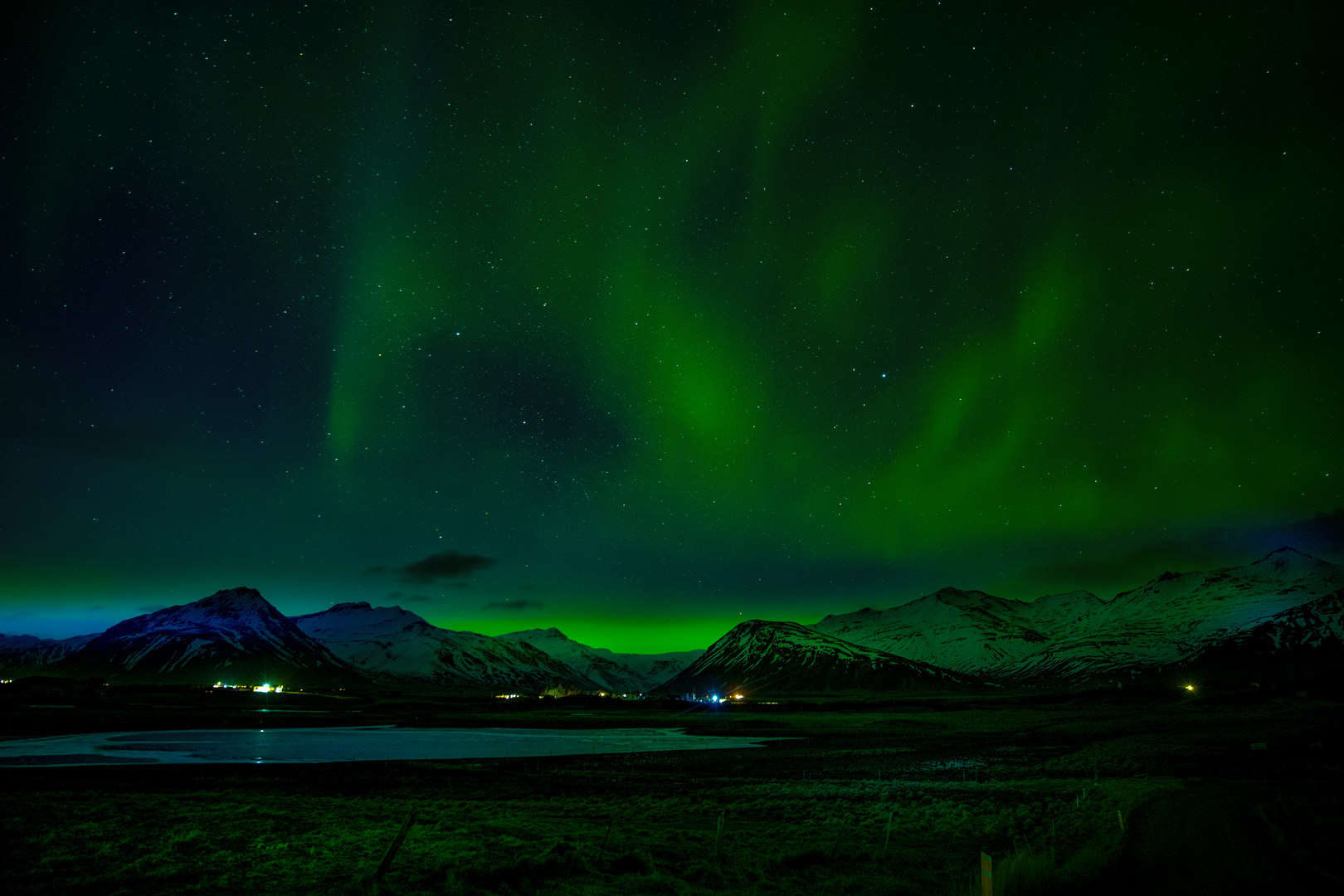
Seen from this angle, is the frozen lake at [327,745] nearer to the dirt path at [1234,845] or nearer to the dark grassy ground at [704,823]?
the dark grassy ground at [704,823]

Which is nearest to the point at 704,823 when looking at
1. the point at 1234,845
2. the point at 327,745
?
the point at 1234,845

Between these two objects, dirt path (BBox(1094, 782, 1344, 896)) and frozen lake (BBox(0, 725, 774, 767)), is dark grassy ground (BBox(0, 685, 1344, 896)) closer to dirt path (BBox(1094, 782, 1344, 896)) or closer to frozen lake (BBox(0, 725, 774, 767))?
dirt path (BBox(1094, 782, 1344, 896))

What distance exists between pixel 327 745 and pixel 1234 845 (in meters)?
56.9

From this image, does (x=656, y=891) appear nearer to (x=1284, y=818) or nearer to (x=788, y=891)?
(x=788, y=891)

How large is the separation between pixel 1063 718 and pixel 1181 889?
359 ft

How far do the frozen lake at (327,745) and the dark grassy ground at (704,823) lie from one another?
508 centimetres

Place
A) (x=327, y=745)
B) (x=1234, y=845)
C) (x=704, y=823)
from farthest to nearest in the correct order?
1. (x=327, y=745)
2. (x=704, y=823)
3. (x=1234, y=845)

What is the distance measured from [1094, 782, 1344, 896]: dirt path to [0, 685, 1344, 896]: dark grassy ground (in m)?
0.11

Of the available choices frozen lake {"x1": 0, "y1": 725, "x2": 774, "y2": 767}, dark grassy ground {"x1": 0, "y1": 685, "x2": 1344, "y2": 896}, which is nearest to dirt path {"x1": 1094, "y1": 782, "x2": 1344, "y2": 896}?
dark grassy ground {"x1": 0, "y1": 685, "x2": 1344, "y2": 896}

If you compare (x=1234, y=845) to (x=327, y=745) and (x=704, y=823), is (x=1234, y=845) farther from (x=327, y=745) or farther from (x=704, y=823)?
(x=327, y=745)

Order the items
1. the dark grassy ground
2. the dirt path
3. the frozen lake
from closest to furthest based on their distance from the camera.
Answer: the dirt path
the dark grassy ground
the frozen lake

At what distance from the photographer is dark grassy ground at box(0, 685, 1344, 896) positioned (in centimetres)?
1745

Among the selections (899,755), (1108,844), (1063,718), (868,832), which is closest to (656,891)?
(868,832)

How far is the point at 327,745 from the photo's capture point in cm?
5772
